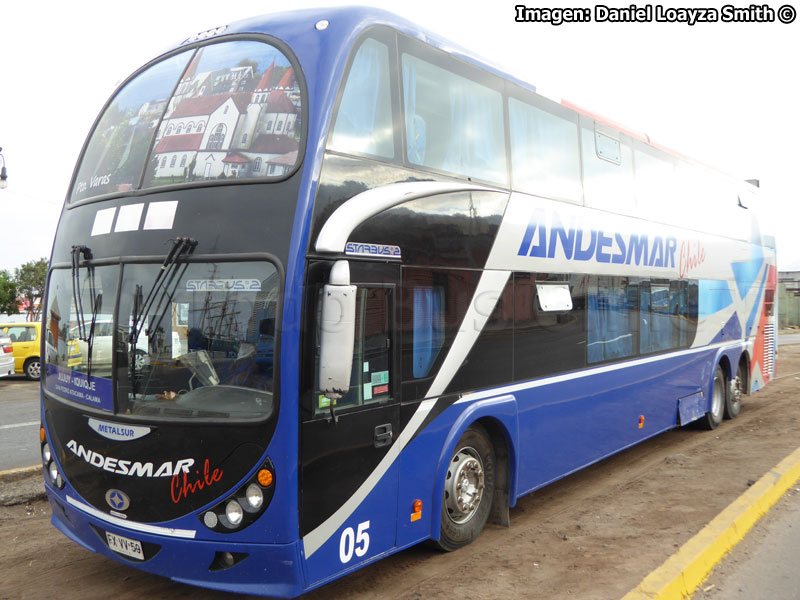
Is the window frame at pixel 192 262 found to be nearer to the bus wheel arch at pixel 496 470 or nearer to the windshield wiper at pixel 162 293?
the windshield wiper at pixel 162 293

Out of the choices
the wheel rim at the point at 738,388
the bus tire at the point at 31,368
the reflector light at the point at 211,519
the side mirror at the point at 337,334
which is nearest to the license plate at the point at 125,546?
the reflector light at the point at 211,519

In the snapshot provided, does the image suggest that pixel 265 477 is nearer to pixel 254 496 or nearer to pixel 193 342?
pixel 254 496

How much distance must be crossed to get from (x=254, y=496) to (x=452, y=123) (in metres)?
3.14

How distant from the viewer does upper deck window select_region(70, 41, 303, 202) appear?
13.8 feet

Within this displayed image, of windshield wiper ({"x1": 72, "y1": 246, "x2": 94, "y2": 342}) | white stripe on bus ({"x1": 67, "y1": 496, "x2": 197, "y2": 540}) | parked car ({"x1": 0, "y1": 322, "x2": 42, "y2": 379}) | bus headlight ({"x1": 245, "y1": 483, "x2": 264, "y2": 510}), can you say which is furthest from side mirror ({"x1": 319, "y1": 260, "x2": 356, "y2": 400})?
parked car ({"x1": 0, "y1": 322, "x2": 42, "y2": 379})

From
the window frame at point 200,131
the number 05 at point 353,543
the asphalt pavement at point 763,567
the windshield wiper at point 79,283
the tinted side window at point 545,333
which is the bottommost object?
the asphalt pavement at point 763,567

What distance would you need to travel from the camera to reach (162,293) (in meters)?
4.12

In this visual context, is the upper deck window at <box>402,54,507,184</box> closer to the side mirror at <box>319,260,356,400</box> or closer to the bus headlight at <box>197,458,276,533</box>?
the side mirror at <box>319,260,356,400</box>

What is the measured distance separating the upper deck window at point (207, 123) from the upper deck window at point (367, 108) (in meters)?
0.32

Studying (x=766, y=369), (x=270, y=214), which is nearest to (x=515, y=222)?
(x=270, y=214)

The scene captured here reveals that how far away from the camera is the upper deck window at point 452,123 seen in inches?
196

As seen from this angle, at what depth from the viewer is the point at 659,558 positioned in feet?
16.7

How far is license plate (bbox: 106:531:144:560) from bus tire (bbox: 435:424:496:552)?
2115mm

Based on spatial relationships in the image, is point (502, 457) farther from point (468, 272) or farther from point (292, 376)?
point (292, 376)
